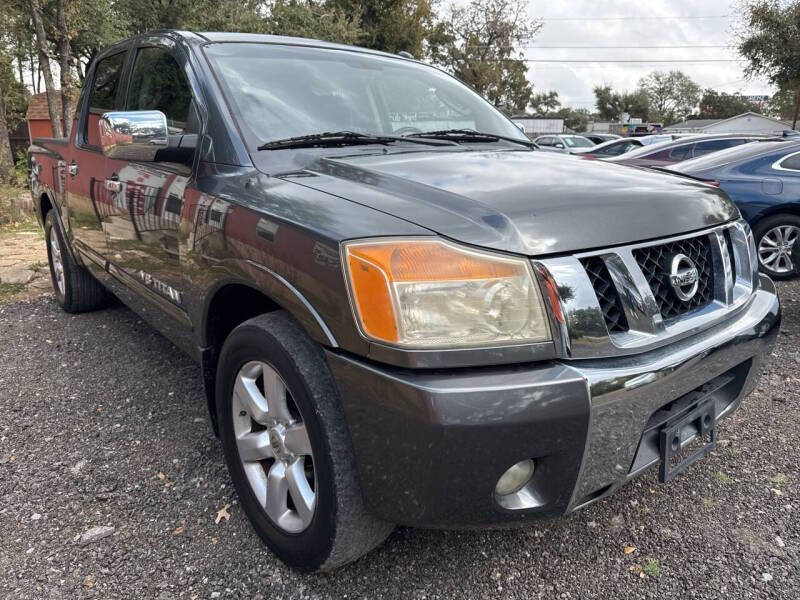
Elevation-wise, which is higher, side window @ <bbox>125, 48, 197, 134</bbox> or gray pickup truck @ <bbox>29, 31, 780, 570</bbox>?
side window @ <bbox>125, 48, 197, 134</bbox>

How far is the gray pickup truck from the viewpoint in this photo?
1.49 meters

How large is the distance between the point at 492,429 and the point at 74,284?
400 centimetres

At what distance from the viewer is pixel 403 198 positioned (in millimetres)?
1746

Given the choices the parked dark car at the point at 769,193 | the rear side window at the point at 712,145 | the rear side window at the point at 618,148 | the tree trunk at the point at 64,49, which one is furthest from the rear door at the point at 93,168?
the rear side window at the point at 618,148

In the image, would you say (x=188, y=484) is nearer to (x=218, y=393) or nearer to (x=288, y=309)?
(x=218, y=393)

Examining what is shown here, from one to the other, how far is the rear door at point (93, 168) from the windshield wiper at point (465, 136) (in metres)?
1.55

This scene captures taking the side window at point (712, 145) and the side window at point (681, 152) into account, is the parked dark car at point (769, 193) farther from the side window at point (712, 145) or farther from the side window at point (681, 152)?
the side window at point (712, 145)

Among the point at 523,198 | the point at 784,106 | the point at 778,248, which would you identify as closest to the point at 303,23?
the point at 778,248

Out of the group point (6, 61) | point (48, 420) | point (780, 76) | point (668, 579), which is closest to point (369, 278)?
point (668, 579)

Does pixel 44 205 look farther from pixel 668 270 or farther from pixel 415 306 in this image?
pixel 668 270

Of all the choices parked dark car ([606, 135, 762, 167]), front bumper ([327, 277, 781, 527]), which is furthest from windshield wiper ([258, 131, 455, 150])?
parked dark car ([606, 135, 762, 167])

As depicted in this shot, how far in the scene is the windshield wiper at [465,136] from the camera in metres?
2.74

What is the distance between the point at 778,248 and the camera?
5.97m

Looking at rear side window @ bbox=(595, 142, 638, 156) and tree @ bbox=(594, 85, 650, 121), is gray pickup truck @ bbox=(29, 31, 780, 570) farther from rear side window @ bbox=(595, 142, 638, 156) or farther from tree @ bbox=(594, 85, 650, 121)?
tree @ bbox=(594, 85, 650, 121)
